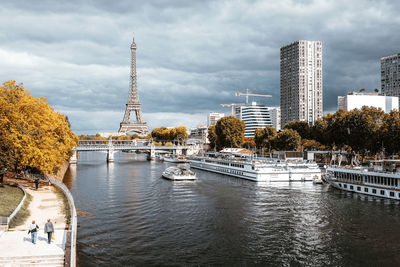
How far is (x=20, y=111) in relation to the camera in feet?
184

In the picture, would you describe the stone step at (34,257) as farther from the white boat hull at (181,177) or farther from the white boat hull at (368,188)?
the white boat hull at (181,177)

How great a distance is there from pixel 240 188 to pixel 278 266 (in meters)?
43.8

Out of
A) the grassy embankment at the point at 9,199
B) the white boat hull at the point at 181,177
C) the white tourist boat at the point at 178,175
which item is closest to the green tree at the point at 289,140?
the white tourist boat at the point at 178,175

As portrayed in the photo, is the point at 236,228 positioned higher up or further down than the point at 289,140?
further down

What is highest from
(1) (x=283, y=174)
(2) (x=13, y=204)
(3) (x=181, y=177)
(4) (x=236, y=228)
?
(2) (x=13, y=204)

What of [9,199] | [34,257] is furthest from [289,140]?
A: [34,257]

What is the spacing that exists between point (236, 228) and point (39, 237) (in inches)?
881

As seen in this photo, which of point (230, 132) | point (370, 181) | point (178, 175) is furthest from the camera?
point (230, 132)

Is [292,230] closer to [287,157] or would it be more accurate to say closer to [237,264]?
[237,264]

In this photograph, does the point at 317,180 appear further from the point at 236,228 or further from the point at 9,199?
the point at 9,199

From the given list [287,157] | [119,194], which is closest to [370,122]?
[287,157]

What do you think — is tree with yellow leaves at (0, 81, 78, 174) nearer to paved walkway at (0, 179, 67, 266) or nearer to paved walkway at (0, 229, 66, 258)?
paved walkway at (0, 179, 67, 266)

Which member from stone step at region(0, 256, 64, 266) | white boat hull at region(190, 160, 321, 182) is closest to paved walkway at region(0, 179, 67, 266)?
stone step at region(0, 256, 64, 266)

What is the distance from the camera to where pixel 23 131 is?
5147 centimetres
